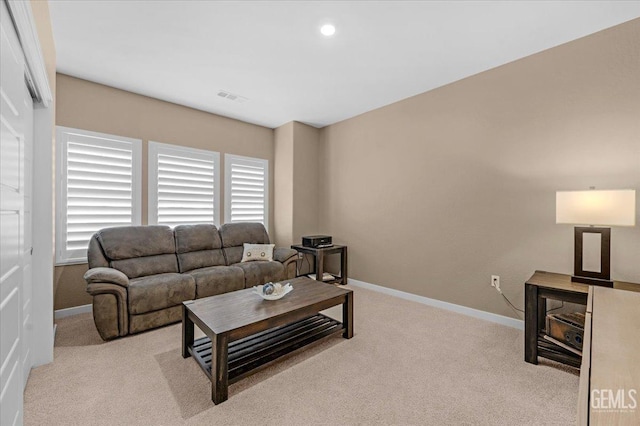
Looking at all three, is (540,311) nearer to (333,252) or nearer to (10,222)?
(333,252)

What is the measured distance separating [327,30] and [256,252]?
282 cm

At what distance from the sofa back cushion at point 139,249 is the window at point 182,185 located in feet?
1.20

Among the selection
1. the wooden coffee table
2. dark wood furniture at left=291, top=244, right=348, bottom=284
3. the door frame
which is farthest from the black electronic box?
the door frame

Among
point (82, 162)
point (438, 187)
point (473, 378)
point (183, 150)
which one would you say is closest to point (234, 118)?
point (183, 150)

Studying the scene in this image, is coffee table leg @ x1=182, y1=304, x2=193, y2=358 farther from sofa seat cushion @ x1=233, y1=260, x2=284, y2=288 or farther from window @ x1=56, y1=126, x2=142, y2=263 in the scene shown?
window @ x1=56, y1=126, x2=142, y2=263

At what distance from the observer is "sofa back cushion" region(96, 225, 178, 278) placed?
3018mm

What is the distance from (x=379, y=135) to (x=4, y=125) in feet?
12.2

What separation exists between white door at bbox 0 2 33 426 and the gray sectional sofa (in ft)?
4.30

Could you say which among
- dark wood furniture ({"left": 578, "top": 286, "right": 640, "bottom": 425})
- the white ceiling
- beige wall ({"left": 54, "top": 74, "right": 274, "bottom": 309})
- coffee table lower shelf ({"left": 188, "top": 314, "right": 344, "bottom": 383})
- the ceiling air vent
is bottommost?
coffee table lower shelf ({"left": 188, "top": 314, "right": 344, "bottom": 383})

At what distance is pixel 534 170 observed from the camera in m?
2.69

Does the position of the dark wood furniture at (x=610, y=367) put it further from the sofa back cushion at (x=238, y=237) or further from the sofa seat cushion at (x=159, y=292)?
the sofa back cushion at (x=238, y=237)

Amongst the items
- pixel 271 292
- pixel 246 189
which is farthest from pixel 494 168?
pixel 246 189

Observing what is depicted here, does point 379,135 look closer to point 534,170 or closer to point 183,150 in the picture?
point 534,170

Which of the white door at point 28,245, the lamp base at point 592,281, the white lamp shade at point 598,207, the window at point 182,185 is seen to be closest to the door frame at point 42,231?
the white door at point 28,245
